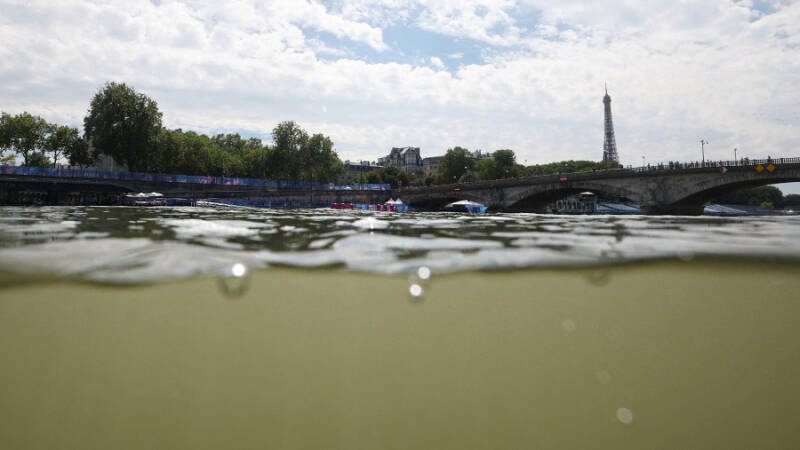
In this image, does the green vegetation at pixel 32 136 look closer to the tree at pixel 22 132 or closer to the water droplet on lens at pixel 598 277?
the tree at pixel 22 132

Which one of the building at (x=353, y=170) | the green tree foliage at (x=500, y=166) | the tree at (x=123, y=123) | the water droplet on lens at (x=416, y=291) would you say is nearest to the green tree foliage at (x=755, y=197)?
the green tree foliage at (x=500, y=166)

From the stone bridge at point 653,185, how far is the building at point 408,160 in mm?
93782

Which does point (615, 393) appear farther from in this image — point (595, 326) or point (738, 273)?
point (738, 273)

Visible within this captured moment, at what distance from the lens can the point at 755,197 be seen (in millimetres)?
119750

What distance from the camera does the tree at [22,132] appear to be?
180ft

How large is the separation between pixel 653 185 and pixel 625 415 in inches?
1875

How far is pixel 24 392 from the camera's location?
149 cm

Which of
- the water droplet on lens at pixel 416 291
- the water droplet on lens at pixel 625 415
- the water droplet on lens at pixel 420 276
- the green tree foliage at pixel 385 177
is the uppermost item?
the green tree foliage at pixel 385 177

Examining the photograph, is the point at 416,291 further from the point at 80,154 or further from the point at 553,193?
the point at 80,154

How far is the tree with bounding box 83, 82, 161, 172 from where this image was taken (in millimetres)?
52250

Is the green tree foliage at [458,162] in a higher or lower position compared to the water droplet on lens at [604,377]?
higher

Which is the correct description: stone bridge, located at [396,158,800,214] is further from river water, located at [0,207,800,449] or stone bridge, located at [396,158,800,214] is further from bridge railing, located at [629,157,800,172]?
river water, located at [0,207,800,449]

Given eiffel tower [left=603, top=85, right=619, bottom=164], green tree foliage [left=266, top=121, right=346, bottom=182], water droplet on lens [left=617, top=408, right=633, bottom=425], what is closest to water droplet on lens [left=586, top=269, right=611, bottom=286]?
water droplet on lens [left=617, top=408, right=633, bottom=425]

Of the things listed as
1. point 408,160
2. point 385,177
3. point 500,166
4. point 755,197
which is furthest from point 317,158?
point 755,197
